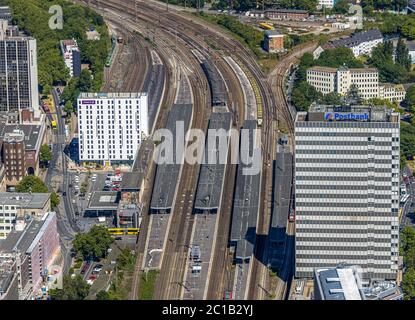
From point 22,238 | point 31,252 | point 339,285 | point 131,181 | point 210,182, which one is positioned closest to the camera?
point 339,285

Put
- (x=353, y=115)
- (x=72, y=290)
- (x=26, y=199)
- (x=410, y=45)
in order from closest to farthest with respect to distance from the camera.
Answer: (x=353, y=115), (x=72, y=290), (x=26, y=199), (x=410, y=45)

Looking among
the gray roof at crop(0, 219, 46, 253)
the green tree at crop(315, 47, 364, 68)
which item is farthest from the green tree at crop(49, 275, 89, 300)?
the green tree at crop(315, 47, 364, 68)

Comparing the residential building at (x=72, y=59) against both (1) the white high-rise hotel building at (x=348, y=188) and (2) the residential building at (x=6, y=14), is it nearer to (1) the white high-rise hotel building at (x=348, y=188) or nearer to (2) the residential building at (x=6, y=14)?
(2) the residential building at (x=6, y=14)

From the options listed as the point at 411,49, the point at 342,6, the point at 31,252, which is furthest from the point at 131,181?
the point at 342,6

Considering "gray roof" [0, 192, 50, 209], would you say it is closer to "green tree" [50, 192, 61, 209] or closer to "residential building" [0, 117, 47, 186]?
"green tree" [50, 192, 61, 209]

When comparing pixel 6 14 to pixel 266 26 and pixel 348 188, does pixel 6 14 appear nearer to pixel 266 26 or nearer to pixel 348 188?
pixel 266 26
